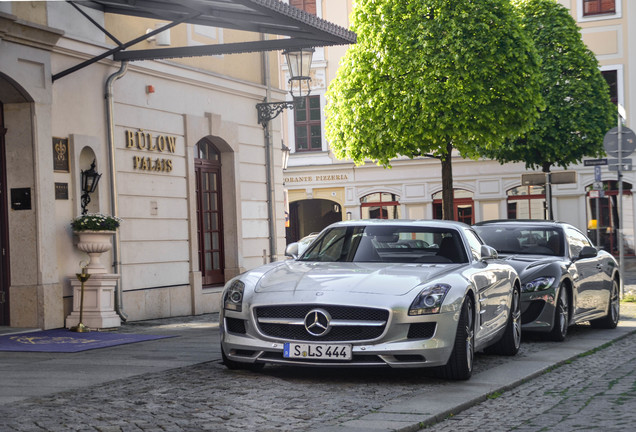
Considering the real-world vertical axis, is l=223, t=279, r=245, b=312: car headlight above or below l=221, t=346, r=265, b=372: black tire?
above

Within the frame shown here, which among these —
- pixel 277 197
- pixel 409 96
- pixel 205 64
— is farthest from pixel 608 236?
pixel 205 64

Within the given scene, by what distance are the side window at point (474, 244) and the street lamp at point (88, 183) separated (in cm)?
646

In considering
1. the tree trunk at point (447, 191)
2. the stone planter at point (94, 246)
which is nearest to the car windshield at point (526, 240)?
the stone planter at point (94, 246)

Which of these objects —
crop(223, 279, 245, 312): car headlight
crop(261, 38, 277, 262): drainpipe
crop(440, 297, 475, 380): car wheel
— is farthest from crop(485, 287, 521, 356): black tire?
crop(261, 38, 277, 262): drainpipe

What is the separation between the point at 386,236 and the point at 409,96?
16.2 meters

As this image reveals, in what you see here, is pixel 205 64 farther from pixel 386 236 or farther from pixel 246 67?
pixel 386 236

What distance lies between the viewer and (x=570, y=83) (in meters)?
34.0

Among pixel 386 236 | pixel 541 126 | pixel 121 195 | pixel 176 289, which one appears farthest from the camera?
pixel 541 126

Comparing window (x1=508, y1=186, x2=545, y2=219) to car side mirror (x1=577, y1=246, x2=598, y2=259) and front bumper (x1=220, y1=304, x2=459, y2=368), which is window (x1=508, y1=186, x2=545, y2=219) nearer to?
car side mirror (x1=577, y1=246, x2=598, y2=259)

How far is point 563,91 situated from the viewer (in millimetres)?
34094

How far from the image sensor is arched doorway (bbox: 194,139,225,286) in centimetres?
1869

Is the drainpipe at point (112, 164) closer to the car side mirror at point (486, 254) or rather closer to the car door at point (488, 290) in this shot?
the car door at point (488, 290)

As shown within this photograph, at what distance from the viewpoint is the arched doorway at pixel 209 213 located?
1869cm

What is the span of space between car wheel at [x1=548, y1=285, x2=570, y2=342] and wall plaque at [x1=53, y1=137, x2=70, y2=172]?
684 cm
